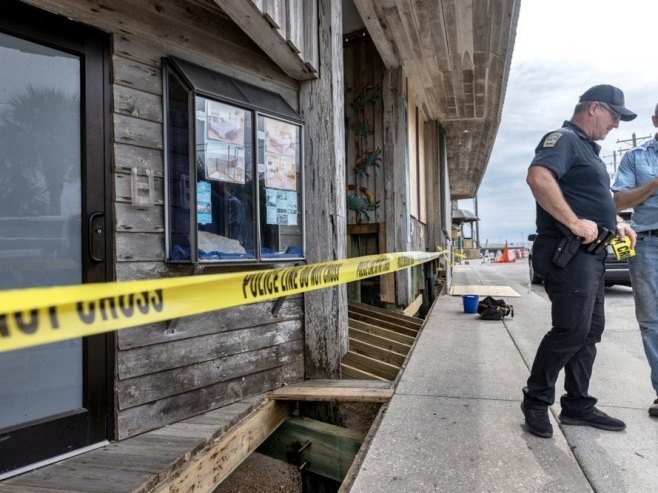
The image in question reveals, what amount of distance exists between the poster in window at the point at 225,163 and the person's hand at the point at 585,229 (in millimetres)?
2127

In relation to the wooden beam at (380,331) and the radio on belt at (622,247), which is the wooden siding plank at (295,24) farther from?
the wooden beam at (380,331)

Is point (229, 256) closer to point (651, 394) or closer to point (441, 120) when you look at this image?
point (651, 394)

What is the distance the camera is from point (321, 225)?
353cm

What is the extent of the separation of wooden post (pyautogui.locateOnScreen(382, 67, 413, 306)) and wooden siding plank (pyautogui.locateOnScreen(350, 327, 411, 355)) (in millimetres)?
1975

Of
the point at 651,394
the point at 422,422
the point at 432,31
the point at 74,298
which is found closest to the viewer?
the point at 74,298

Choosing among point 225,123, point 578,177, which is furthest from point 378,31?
point 578,177

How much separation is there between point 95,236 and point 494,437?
8.09ft

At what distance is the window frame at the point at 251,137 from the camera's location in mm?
2721

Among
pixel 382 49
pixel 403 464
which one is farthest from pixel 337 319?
pixel 382 49

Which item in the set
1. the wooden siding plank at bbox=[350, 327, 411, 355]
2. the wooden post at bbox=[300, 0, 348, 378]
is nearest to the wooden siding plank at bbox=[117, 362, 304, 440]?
the wooden post at bbox=[300, 0, 348, 378]

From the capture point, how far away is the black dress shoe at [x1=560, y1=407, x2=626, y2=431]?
2.35 metres

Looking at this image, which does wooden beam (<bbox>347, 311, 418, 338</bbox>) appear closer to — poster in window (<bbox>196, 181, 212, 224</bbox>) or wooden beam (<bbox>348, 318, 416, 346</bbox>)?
wooden beam (<bbox>348, 318, 416, 346</bbox>)

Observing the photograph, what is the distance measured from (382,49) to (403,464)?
555 cm

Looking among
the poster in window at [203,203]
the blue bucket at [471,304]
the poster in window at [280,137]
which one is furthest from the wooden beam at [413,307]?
the poster in window at [203,203]
